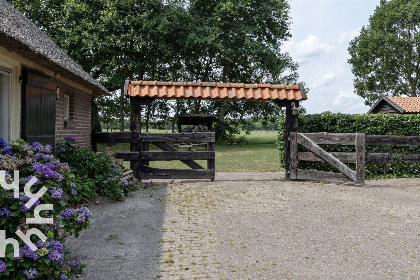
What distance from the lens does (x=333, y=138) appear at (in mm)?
9609

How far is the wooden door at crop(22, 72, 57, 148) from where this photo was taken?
6191 millimetres

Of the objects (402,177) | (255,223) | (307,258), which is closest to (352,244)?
(307,258)

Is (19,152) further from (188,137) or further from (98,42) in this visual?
(98,42)

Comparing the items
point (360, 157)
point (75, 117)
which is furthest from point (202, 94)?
point (360, 157)

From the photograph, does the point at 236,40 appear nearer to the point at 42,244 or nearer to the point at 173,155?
the point at 173,155

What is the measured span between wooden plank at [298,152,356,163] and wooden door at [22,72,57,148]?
654 centimetres

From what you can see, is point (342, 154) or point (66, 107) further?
point (342, 154)

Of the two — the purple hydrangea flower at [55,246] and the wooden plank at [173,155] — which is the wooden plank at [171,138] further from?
the purple hydrangea flower at [55,246]

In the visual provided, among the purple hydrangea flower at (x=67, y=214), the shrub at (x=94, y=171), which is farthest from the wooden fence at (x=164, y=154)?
the purple hydrangea flower at (x=67, y=214)

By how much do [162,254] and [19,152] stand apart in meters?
1.97

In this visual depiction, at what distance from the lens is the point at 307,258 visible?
13.5ft

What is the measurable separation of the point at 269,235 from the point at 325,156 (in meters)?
5.11

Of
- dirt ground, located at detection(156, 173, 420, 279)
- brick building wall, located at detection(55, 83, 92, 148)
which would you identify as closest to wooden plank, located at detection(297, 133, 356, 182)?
dirt ground, located at detection(156, 173, 420, 279)

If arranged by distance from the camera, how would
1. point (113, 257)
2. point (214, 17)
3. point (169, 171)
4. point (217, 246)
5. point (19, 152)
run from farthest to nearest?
point (214, 17) < point (169, 171) < point (217, 246) < point (113, 257) < point (19, 152)
